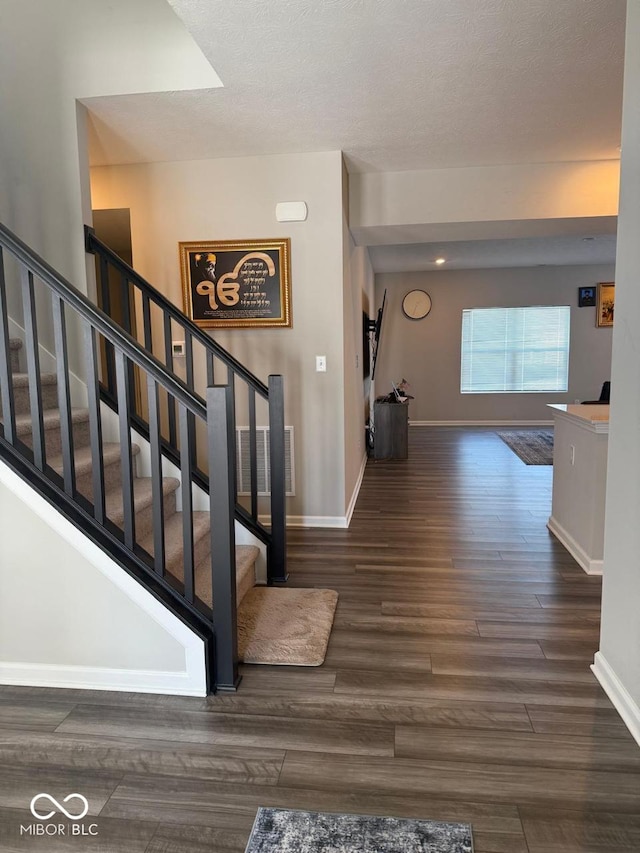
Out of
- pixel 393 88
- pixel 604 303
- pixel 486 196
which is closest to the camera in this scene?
pixel 393 88

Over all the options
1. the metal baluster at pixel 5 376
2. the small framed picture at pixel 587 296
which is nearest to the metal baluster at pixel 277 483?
the metal baluster at pixel 5 376

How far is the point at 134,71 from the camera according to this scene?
2.72 metres

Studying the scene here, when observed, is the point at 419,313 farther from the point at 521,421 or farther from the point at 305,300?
the point at 305,300

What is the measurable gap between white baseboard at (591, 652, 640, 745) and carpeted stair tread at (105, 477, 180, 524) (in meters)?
1.86

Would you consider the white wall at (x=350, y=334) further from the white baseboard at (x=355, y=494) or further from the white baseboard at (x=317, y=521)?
the white baseboard at (x=317, y=521)

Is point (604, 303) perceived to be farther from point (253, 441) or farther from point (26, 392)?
point (26, 392)

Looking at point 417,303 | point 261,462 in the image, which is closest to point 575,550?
point 261,462

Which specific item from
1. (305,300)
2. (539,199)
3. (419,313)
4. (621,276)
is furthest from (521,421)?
(621,276)

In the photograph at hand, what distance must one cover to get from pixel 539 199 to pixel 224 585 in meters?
3.42

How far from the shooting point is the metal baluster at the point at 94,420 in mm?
1866

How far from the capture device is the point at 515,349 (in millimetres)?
8828

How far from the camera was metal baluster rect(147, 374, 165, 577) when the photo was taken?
1848 millimetres

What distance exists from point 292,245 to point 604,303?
6.72m

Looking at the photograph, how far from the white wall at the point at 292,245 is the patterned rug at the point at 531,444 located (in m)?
3.10
